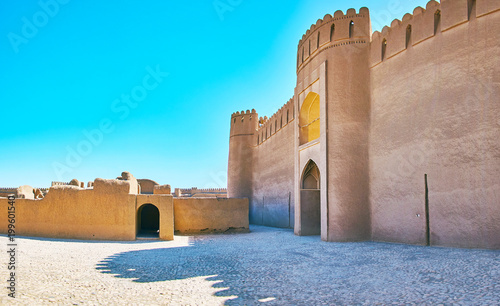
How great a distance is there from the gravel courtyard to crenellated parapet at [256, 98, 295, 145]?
33.7 feet

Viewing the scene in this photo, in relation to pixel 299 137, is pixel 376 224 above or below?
below

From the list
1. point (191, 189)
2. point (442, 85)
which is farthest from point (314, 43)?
point (191, 189)

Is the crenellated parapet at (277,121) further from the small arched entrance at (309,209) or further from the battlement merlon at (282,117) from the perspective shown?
the small arched entrance at (309,209)

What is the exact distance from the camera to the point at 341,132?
11.1 meters

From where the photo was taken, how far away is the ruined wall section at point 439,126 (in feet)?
24.7

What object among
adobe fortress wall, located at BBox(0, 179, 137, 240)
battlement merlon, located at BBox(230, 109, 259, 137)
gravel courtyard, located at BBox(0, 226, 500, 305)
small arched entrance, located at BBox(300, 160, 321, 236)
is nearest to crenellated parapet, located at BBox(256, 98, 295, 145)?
battlement merlon, located at BBox(230, 109, 259, 137)

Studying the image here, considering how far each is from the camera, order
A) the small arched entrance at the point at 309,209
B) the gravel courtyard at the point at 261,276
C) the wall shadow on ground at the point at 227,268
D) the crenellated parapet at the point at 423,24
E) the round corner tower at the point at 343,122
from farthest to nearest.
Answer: the small arched entrance at the point at 309,209, the round corner tower at the point at 343,122, the crenellated parapet at the point at 423,24, the wall shadow on ground at the point at 227,268, the gravel courtyard at the point at 261,276

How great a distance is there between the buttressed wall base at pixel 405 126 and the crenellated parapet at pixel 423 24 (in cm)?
3

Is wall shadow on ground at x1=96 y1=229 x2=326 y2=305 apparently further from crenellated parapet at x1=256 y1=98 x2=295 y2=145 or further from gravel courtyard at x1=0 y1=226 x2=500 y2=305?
crenellated parapet at x1=256 y1=98 x2=295 y2=145

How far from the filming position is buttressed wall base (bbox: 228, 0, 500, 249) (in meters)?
7.65

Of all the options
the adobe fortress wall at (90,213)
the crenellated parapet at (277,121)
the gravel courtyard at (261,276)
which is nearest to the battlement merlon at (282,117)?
the crenellated parapet at (277,121)

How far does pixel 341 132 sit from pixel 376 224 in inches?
123

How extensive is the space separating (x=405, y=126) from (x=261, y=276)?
6.16m

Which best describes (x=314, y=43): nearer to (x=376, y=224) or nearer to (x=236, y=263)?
(x=376, y=224)
